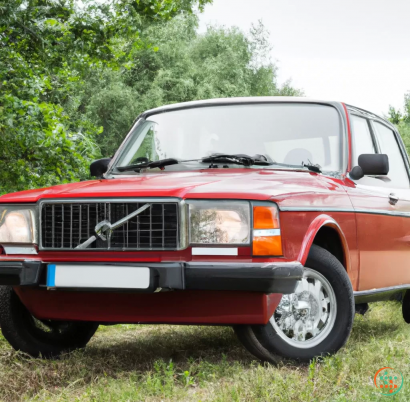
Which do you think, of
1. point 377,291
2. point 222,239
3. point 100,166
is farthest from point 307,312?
point 100,166

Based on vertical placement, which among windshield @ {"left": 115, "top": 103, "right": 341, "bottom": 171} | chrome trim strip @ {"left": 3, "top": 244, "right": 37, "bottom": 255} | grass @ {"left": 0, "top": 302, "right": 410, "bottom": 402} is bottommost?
grass @ {"left": 0, "top": 302, "right": 410, "bottom": 402}

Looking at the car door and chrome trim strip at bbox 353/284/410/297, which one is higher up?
the car door

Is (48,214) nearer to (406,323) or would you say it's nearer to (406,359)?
(406,359)

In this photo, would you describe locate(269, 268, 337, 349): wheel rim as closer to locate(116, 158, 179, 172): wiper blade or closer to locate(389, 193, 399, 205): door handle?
locate(116, 158, 179, 172): wiper blade

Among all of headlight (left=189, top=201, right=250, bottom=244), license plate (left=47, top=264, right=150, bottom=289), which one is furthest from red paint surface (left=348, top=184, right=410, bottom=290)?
license plate (left=47, top=264, right=150, bottom=289)

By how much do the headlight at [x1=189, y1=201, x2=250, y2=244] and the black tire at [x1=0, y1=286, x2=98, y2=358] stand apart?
156 cm

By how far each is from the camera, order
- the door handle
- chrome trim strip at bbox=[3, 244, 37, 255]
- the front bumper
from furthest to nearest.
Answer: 1. the door handle
2. chrome trim strip at bbox=[3, 244, 37, 255]
3. the front bumper

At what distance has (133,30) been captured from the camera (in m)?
13.2

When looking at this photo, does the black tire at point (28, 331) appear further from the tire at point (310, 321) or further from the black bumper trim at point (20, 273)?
the tire at point (310, 321)

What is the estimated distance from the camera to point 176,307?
13.7ft

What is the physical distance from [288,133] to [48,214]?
6.26ft

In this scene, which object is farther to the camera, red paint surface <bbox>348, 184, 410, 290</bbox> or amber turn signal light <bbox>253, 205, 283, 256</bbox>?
red paint surface <bbox>348, 184, 410, 290</bbox>

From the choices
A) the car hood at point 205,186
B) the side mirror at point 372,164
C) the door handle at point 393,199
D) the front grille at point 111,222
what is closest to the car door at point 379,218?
the door handle at point 393,199

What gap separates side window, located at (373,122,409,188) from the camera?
6.56m
